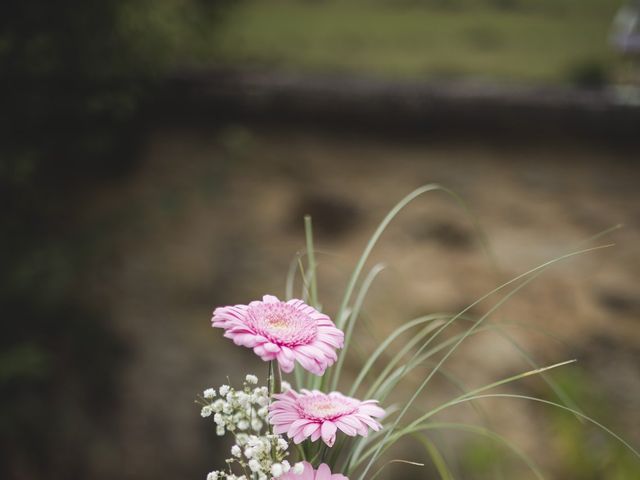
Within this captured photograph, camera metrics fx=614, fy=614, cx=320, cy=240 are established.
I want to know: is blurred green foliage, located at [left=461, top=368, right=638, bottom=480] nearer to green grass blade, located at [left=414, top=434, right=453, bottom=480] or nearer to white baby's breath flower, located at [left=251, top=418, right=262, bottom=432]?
green grass blade, located at [left=414, top=434, right=453, bottom=480]

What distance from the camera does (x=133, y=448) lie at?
2.36 meters

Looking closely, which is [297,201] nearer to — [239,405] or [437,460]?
[437,460]

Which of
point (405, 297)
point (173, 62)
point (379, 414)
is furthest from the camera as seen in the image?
point (173, 62)

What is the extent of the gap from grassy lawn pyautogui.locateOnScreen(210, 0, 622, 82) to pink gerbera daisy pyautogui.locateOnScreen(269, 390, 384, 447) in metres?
2.52

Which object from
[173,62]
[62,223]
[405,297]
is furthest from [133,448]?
[173,62]

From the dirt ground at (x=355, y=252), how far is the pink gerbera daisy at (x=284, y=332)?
70.4 inches

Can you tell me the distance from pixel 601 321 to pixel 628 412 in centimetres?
34

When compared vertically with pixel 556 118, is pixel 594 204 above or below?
below

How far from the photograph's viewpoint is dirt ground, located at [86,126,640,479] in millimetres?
2328

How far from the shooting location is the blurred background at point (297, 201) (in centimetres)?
214

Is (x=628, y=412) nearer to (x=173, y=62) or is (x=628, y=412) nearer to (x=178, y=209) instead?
(x=178, y=209)

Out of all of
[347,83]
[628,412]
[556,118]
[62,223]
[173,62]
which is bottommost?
[628,412]

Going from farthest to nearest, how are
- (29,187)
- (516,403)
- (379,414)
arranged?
(516,403), (29,187), (379,414)

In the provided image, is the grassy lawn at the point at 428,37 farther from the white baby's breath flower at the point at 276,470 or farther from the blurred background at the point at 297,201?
the white baby's breath flower at the point at 276,470
